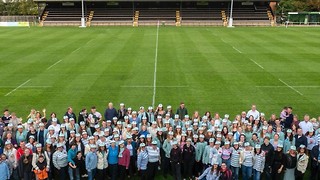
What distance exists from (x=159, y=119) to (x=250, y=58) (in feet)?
58.4

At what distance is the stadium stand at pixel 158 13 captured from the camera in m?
59.1

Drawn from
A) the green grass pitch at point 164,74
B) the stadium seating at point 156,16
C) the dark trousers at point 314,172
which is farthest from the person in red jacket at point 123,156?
the stadium seating at point 156,16

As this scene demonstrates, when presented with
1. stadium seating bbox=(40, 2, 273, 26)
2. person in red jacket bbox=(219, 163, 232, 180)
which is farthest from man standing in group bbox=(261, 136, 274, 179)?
stadium seating bbox=(40, 2, 273, 26)

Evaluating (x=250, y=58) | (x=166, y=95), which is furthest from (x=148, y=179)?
(x=250, y=58)

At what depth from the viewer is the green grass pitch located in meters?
18.4

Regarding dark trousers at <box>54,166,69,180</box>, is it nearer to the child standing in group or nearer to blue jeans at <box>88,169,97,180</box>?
the child standing in group

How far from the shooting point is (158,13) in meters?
62.5

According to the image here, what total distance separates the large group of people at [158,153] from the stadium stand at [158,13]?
159 ft

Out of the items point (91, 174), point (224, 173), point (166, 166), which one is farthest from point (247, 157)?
point (91, 174)

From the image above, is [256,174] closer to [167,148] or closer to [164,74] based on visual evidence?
[167,148]

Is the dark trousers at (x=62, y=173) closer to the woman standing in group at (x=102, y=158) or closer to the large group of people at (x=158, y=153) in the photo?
the large group of people at (x=158, y=153)

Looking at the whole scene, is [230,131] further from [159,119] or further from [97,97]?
[97,97]

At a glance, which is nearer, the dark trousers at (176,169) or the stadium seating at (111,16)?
the dark trousers at (176,169)

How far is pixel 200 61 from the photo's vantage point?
2725cm
